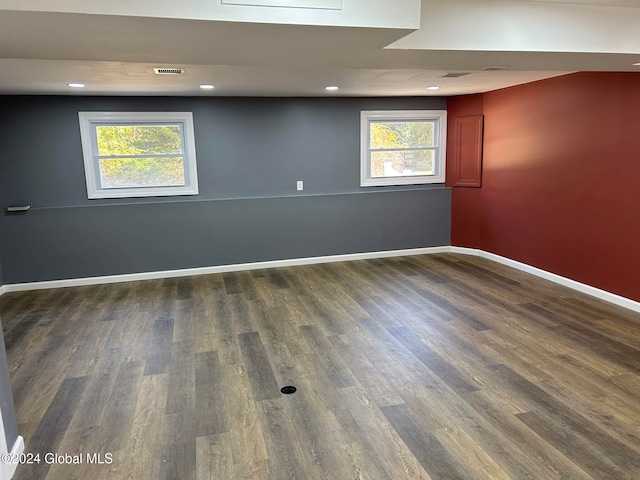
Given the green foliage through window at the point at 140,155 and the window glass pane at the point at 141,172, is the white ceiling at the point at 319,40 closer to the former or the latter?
the green foliage through window at the point at 140,155

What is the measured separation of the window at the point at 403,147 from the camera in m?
6.18

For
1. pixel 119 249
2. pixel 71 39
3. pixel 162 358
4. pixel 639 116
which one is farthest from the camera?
pixel 119 249

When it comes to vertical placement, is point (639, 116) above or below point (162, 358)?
above

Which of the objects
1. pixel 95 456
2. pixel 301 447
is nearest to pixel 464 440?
pixel 301 447

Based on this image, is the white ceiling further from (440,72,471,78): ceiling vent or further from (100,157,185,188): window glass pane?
(100,157,185,188): window glass pane

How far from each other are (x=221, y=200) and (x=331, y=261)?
5.68 feet

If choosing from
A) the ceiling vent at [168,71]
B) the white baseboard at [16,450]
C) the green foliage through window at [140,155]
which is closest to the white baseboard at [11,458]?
the white baseboard at [16,450]

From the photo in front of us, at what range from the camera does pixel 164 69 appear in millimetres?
3531

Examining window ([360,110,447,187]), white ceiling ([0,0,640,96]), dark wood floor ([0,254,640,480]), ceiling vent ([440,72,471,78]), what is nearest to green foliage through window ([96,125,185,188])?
white ceiling ([0,0,640,96])

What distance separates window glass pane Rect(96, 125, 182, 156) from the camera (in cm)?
534

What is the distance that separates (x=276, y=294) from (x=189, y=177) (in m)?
2.01

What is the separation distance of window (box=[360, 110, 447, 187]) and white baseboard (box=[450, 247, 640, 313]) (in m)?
1.20

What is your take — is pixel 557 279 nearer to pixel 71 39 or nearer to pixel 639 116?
pixel 639 116

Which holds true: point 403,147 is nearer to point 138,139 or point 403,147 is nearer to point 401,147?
point 401,147
